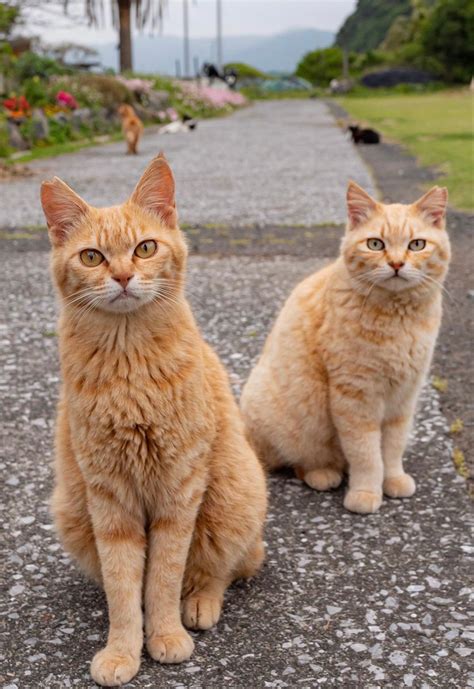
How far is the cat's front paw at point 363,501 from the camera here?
3.49 meters

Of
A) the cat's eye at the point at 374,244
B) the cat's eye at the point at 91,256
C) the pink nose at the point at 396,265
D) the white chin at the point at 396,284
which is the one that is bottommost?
the white chin at the point at 396,284

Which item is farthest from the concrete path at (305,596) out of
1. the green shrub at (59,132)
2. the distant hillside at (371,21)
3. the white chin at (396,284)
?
the distant hillside at (371,21)

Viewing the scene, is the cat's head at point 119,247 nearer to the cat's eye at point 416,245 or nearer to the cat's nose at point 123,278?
the cat's nose at point 123,278

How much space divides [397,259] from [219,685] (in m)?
1.82

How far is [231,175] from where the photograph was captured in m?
14.1

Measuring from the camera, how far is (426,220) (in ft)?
11.3

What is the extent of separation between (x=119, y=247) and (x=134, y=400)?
0.47 m

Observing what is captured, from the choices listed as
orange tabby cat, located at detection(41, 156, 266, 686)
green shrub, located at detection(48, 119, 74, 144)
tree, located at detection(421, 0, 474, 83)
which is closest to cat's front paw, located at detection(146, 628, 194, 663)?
orange tabby cat, located at detection(41, 156, 266, 686)

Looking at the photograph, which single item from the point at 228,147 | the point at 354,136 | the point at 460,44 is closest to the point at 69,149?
the point at 228,147

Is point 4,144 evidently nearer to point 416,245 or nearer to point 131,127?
point 131,127

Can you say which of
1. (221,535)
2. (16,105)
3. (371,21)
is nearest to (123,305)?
(221,535)

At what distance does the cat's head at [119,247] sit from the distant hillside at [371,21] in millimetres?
91234

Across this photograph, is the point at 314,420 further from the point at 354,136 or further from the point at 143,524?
the point at 354,136

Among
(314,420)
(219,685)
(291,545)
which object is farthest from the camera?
(314,420)
